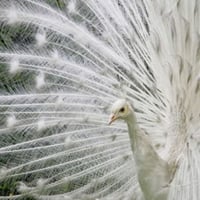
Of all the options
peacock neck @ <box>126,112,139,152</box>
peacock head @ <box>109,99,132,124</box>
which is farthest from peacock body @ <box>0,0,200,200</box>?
peacock head @ <box>109,99,132,124</box>

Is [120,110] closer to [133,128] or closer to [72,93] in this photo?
[133,128]

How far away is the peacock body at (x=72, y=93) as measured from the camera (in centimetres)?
369

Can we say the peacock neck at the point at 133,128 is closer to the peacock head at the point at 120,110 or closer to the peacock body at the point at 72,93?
the peacock head at the point at 120,110

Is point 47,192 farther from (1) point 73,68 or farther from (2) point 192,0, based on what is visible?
(2) point 192,0

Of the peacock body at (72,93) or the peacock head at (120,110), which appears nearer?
the peacock head at (120,110)

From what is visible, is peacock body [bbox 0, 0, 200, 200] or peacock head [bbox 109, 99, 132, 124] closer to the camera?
peacock head [bbox 109, 99, 132, 124]

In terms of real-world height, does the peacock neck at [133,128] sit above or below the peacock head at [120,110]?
below

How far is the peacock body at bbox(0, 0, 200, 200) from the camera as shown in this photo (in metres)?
3.69

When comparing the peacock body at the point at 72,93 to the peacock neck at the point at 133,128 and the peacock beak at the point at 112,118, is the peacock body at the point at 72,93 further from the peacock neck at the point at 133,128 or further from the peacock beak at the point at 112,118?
the peacock beak at the point at 112,118

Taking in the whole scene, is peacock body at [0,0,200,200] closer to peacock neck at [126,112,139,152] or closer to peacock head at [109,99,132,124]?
peacock neck at [126,112,139,152]

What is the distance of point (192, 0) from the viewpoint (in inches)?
130

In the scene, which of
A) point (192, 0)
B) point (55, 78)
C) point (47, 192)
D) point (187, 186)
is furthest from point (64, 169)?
point (192, 0)

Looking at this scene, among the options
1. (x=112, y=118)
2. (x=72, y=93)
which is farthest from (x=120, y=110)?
(x=72, y=93)

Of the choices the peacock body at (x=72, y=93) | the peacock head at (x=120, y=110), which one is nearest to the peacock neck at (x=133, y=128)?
the peacock head at (x=120, y=110)
